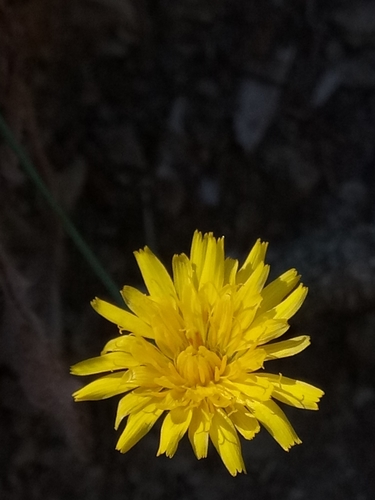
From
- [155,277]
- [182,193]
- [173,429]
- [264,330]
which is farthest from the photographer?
[182,193]

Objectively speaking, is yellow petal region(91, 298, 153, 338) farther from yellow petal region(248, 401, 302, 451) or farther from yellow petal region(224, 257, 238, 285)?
yellow petal region(248, 401, 302, 451)

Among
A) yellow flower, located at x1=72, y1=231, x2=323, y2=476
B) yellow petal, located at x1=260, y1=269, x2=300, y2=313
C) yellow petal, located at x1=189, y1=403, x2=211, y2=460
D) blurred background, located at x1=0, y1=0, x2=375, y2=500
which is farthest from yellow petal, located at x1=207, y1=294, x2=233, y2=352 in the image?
blurred background, located at x1=0, y1=0, x2=375, y2=500

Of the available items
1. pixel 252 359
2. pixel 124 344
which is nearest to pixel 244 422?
pixel 252 359

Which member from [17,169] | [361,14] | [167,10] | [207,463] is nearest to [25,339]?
[17,169]

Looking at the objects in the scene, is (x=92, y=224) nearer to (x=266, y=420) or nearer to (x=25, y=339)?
(x=25, y=339)

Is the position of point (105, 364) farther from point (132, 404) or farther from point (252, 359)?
point (252, 359)
